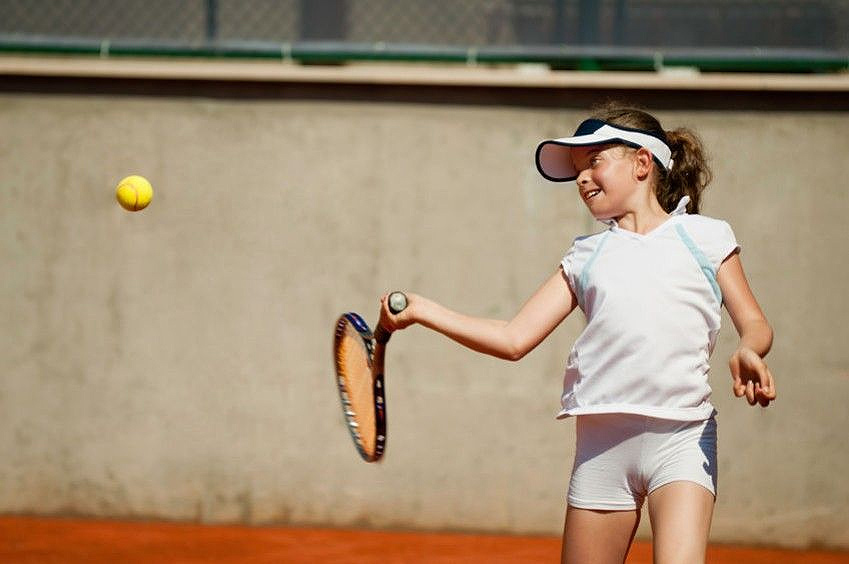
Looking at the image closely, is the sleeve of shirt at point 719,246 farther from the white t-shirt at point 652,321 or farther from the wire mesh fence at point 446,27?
the wire mesh fence at point 446,27

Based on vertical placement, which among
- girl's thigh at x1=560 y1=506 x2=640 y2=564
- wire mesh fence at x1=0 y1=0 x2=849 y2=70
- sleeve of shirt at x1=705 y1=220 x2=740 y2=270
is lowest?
girl's thigh at x1=560 y1=506 x2=640 y2=564

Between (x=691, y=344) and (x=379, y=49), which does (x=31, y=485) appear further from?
(x=691, y=344)

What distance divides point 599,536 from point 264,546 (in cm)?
342

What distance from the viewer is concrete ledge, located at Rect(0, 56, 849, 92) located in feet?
20.2

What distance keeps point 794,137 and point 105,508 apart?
164 inches

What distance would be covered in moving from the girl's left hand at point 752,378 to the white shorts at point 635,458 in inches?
11.1

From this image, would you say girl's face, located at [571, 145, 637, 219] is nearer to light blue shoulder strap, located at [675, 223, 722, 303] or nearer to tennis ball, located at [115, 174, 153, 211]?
light blue shoulder strap, located at [675, 223, 722, 303]

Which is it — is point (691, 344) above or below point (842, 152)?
below

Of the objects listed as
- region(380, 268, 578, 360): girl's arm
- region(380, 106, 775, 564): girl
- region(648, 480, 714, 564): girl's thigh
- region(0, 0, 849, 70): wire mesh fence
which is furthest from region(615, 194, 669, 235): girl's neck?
region(0, 0, 849, 70): wire mesh fence

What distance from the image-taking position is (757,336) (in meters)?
2.83

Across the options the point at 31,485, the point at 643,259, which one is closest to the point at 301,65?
the point at 31,485

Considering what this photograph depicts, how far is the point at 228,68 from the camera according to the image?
637 cm

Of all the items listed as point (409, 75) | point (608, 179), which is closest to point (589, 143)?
point (608, 179)

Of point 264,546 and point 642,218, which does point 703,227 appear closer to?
point 642,218
